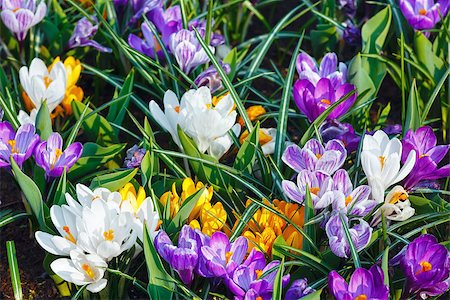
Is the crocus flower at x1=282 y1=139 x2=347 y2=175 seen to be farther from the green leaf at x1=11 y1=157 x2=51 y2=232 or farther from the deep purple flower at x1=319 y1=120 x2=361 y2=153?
the green leaf at x1=11 y1=157 x2=51 y2=232

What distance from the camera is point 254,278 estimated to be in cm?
161

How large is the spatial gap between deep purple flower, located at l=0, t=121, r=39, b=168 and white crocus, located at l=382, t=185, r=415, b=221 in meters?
0.82

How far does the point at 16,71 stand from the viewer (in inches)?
97.7

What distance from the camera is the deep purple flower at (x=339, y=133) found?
1.93 metres

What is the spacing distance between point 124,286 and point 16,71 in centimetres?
97

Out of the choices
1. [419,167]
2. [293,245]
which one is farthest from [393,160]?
[293,245]

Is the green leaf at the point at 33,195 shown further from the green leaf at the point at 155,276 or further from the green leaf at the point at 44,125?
the green leaf at the point at 155,276

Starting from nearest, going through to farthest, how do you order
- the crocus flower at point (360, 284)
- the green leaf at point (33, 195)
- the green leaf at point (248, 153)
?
the crocus flower at point (360, 284)
the green leaf at point (33, 195)
the green leaf at point (248, 153)

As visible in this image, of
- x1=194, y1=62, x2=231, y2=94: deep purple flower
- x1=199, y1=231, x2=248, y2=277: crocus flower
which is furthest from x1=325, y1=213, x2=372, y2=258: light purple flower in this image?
x1=194, y1=62, x2=231, y2=94: deep purple flower

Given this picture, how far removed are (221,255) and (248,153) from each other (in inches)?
15.2

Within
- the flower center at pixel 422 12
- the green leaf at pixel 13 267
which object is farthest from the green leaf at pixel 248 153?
the flower center at pixel 422 12

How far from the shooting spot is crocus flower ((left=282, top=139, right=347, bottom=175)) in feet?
5.66

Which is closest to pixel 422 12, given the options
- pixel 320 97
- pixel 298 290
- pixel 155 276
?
pixel 320 97

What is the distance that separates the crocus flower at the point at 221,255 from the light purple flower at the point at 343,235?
7.1 inches
